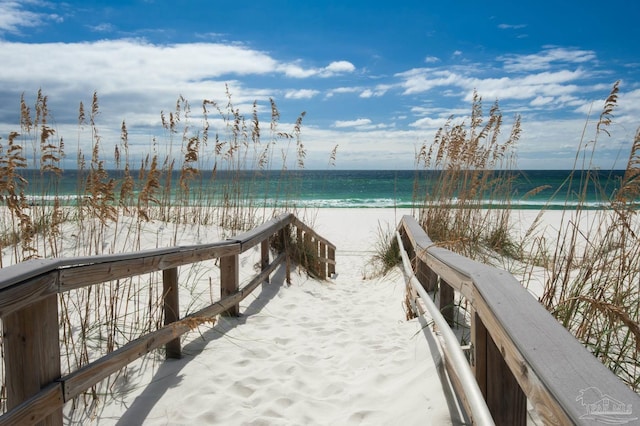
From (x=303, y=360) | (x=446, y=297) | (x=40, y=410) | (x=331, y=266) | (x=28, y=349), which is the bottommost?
(x=331, y=266)

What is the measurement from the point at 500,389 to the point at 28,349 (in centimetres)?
176

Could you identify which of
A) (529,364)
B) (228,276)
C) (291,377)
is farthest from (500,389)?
(228,276)

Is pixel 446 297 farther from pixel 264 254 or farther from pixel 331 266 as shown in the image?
pixel 331 266

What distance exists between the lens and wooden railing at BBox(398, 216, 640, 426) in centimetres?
89

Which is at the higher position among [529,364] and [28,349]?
[529,364]

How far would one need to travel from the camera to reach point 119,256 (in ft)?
7.58

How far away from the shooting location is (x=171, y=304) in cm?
297

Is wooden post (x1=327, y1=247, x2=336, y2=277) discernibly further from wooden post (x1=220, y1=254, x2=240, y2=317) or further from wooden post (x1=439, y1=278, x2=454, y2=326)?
wooden post (x1=439, y1=278, x2=454, y2=326)

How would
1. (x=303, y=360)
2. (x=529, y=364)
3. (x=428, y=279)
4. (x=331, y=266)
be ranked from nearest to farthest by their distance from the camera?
(x=529, y=364) < (x=303, y=360) < (x=428, y=279) < (x=331, y=266)

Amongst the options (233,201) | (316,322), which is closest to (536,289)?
(316,322)

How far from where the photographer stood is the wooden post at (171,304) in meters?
2.96

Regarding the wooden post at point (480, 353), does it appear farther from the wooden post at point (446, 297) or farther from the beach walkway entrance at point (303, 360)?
the wooden post at point (446, 297)

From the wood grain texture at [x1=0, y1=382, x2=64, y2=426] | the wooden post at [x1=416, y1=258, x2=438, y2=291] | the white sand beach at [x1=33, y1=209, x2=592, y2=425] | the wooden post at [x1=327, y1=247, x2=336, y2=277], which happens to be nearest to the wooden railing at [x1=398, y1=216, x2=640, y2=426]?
the white sand beach at [x1=33, y1=209, x2=592, y2=425]

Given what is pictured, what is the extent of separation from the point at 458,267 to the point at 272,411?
1.24 metres
